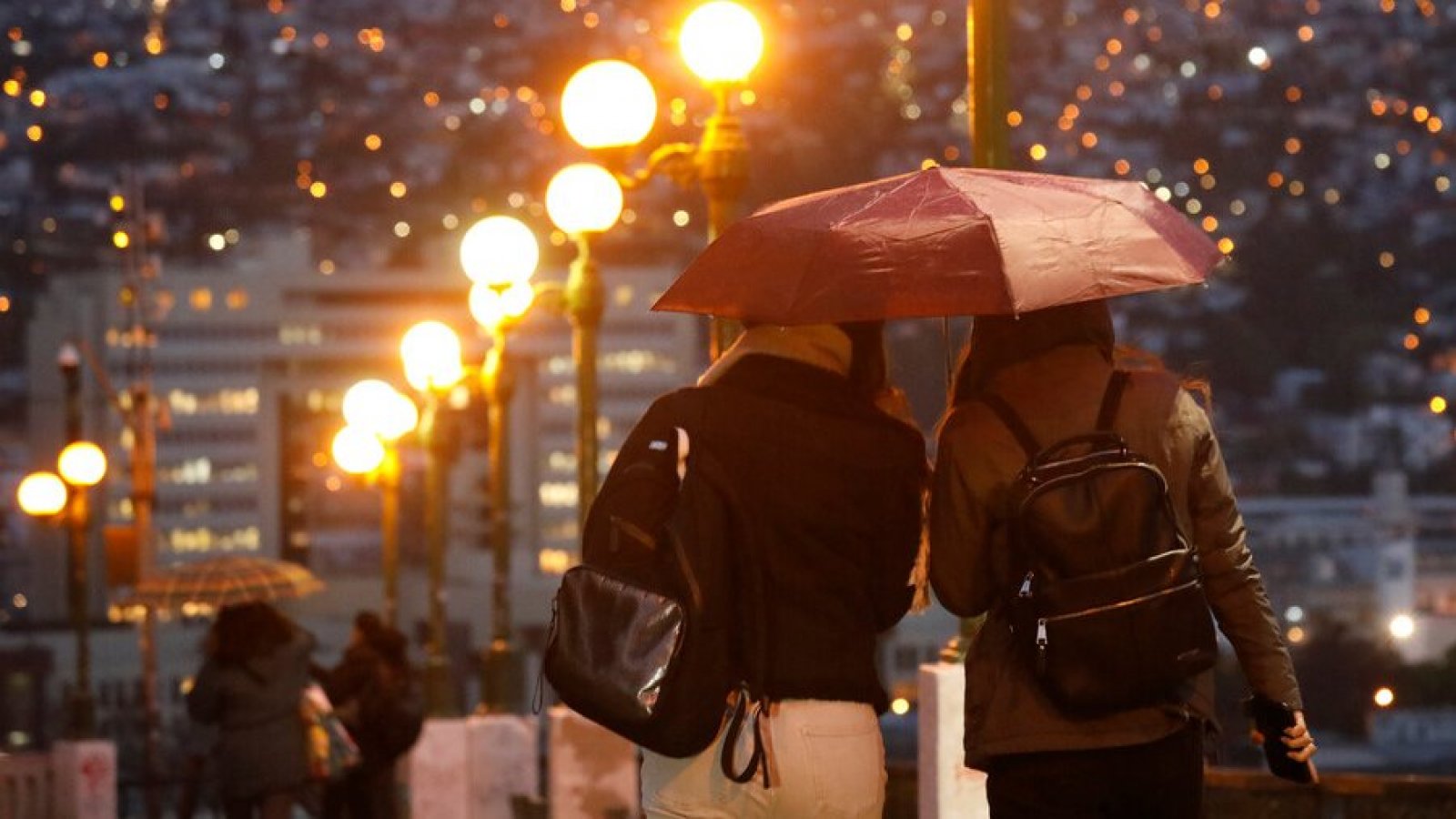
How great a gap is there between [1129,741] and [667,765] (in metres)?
0.79

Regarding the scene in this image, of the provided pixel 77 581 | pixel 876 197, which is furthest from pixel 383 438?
pixel 876 197

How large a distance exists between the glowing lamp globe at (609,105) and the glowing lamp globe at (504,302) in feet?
18.7

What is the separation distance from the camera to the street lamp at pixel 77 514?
76.5ft

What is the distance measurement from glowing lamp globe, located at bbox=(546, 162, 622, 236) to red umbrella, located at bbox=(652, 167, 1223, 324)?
24.4 feet

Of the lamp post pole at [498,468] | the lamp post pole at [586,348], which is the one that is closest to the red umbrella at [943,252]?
the lamp post pole at [586,348]

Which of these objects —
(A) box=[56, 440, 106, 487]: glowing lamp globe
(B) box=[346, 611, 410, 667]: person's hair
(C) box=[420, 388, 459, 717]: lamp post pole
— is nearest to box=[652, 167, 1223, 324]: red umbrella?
(B) box=[346, 611, 410, 667]: person's hair

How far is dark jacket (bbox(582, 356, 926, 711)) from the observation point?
3.77 m

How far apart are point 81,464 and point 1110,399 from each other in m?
24.7

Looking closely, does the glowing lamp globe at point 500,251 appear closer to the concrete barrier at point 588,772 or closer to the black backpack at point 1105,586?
the concrete barrier at point 588,772

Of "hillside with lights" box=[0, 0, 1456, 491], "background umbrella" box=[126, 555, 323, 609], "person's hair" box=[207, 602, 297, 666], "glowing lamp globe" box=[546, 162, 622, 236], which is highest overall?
"hillside with lights" box=[0, 0, 1456, 491]

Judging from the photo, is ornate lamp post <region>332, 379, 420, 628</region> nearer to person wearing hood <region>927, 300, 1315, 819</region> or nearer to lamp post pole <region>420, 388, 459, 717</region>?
lamp post pole <region>420, 388, 459, 717</region>

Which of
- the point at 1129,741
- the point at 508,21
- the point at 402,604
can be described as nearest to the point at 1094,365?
the point at 1129,741

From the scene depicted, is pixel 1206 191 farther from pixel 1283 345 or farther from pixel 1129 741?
pixel 1129 741

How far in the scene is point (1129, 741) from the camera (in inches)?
148
